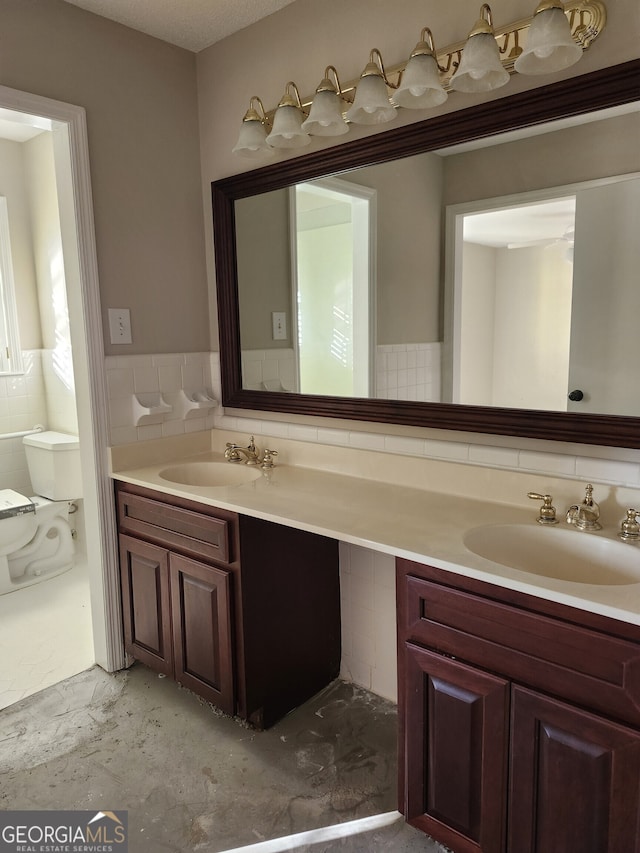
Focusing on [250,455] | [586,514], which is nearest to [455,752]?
[586,514]

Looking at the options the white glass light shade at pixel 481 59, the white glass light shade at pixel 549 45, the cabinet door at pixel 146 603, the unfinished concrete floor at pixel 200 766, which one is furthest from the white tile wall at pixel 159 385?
the white glass light shade at pixel 549 45

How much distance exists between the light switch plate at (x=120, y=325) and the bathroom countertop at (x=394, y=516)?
491 mm

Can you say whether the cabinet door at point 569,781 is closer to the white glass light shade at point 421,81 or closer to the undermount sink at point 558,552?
the undermount sink at point 558,552

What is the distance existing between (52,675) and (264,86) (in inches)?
92.7

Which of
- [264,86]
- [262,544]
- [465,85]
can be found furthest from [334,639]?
[264,86]

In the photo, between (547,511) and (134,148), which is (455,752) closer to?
(547,511)

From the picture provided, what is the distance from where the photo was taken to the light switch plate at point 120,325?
7.16 feet

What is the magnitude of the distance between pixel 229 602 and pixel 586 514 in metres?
1.07

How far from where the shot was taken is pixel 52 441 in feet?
10.7

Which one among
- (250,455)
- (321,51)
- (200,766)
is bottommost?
(200,766)

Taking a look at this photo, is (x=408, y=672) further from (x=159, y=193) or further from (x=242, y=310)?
(x=159, y=193)

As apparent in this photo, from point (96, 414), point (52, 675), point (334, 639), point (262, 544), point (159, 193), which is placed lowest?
point (52, 675)

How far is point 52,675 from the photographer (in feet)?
7.61

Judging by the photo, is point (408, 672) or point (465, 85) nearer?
point (408, 672)
